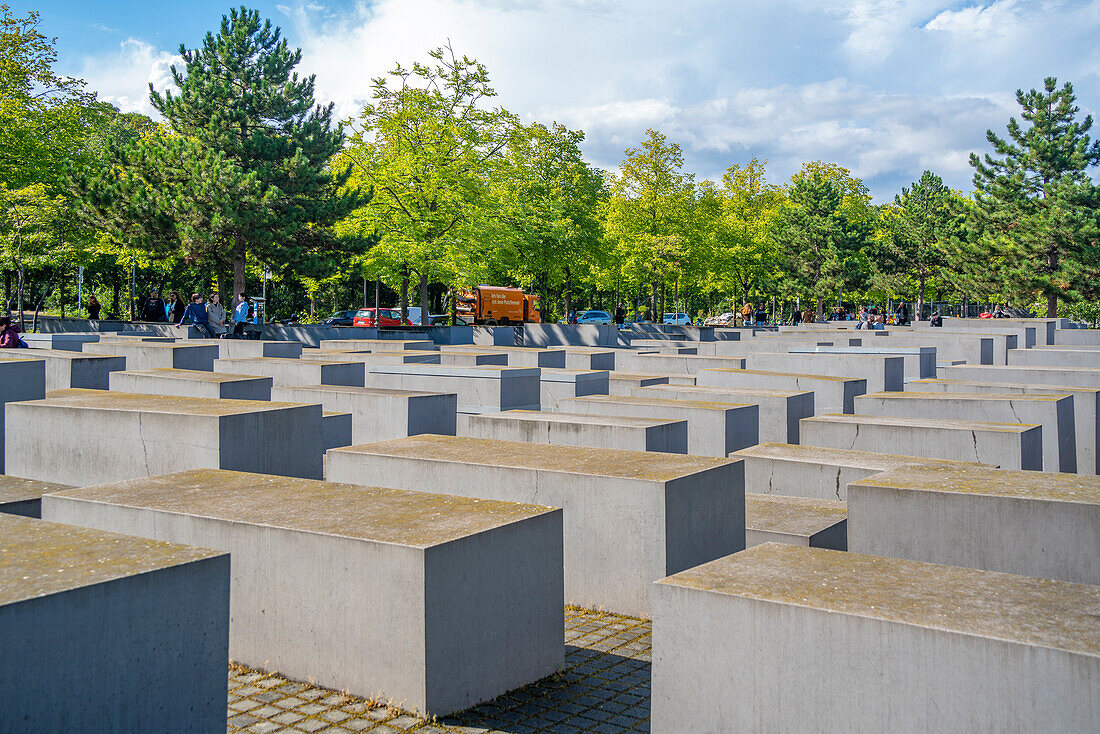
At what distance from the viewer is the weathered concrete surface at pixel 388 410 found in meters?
10.2

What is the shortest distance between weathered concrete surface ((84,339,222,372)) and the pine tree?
39.0m

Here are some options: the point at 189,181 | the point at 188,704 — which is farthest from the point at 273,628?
the point at 189,181

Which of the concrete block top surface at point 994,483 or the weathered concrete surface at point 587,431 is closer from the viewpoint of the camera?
the concrete block top surface at point 994,483

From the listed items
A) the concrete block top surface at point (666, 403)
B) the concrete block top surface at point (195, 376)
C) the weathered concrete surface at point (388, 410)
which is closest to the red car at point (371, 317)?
the concrete block top surface at point (195, 376)

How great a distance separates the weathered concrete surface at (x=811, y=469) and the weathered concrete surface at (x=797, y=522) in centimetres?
23

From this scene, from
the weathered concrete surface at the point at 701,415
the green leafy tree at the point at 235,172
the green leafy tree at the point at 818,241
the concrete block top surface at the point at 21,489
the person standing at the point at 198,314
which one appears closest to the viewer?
the concrete block top surface at the point at 21,489

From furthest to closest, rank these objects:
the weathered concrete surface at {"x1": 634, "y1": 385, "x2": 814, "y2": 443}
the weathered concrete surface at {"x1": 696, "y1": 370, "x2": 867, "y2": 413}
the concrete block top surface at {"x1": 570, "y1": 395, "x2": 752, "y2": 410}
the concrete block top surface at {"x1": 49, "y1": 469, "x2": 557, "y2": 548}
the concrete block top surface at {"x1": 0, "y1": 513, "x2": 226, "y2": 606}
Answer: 1. the weathered concrete surface at {"x1": 696, "y1": 370, "x2": 867, "y2": 413}
2. the weathered concrete surface at {"x1": 634, "y1": 385, "x2": 814, "y2": 443}
3. the concrete block top surface at {"x1": 570, "y1": 395, "x2": 752, "y2": 410}
4. the concrete block top surface at {"x1": 49, "y1": 469, "x2": 557, "y2": 548}
5. the concrete block top surface at {"x1": 0, "y1": 513, "x2": 226, "y2": 606}

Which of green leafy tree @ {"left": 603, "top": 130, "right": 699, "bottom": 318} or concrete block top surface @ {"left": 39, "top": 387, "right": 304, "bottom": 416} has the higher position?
green leafy tree @ {"left": 603, "top": 130, "right": 699, "bottom": 318}

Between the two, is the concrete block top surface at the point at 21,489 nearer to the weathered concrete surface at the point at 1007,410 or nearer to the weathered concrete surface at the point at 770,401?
the weathered concrete surface at the point at 770,401

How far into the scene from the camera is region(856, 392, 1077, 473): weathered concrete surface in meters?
10.7

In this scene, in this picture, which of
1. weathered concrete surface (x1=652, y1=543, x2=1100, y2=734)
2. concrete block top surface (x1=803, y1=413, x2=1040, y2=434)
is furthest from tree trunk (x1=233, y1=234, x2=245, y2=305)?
weathered concrete surface (x1=652, y1=543, x2=1100, y2=734)

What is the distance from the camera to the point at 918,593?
3.95 m

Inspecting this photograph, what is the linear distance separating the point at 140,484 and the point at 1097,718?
5.31 m

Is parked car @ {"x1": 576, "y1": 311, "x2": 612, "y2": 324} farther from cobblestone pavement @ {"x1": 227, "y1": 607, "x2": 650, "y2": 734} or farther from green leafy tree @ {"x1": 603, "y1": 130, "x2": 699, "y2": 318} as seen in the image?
cobblestone pavement @ {"x1": 227, "y1": 607, "x2": 650, "y2": 734}
